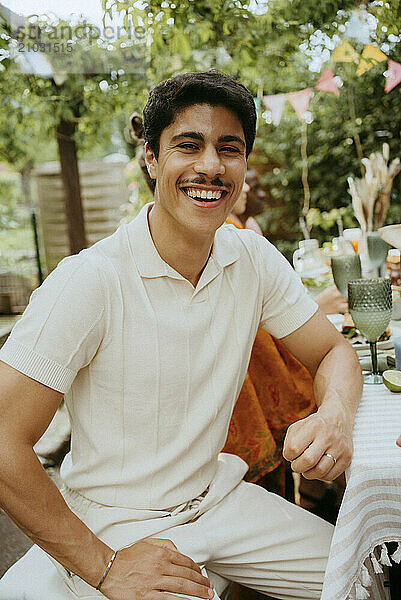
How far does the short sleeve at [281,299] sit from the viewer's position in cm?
152

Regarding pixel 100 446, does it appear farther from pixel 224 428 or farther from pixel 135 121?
pixel 135 121

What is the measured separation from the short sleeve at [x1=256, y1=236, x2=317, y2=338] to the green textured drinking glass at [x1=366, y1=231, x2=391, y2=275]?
0.95 m

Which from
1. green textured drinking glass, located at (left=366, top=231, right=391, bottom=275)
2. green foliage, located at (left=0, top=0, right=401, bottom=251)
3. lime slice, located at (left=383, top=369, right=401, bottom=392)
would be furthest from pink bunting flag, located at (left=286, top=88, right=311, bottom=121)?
lime slice, located at (left=383, top=369, right=401, bottom=392)

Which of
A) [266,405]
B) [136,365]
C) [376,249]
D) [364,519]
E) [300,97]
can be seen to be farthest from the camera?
[300,97]

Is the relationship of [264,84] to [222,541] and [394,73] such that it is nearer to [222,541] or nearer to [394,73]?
[394,73]

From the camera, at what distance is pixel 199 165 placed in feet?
4.34

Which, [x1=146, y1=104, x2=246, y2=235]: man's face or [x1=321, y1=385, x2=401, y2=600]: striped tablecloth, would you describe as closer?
[x1=321, y1=385, x2=401, y2=600]: striped tablecloth

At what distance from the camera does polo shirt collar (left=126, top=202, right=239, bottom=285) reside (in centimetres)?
133

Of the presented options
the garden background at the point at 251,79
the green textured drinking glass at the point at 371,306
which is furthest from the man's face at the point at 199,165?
the garden background at the point at 251,79

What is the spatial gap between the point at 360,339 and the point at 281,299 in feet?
1.35

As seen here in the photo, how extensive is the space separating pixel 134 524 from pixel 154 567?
143 millimetres

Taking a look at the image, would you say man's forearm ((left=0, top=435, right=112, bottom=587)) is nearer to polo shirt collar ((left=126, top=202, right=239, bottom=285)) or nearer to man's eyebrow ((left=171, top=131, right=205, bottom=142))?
polo shirt collar ((left=126, top=202, right=239, bottom=285))

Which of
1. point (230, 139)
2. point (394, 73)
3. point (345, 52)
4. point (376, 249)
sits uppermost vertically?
point (345, 52)

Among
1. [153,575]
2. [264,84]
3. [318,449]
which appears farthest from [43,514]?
[264,84]
